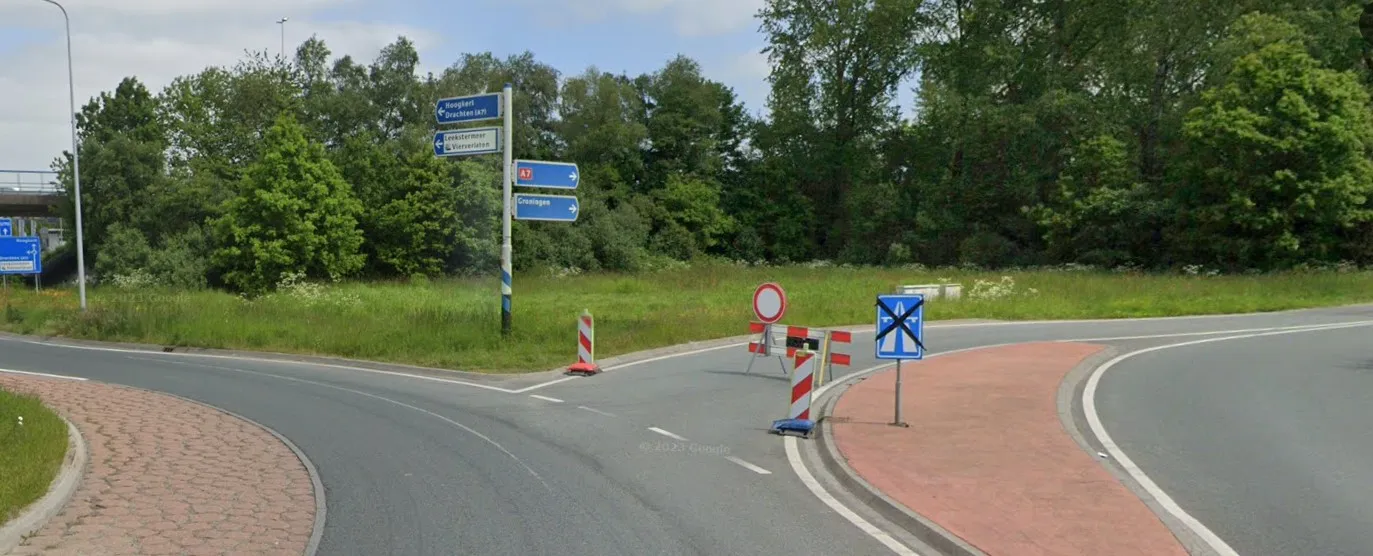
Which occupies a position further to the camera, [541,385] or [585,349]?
[585,349]

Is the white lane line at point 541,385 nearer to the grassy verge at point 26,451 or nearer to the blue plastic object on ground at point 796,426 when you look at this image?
the blue plastic object on ground at point 796,426

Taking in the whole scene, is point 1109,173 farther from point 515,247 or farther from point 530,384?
point 530,384

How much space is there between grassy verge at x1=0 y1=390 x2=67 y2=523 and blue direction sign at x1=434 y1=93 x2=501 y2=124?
9.74 m

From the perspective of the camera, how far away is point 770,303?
15773 mm

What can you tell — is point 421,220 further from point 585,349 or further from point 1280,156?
point 1280,156

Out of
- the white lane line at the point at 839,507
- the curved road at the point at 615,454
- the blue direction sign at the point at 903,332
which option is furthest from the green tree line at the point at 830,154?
the white lane line at the point at 839,507

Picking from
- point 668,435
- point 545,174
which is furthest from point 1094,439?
point 545,174

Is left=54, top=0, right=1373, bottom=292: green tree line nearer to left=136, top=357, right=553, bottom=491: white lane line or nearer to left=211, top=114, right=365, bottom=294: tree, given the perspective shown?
left=211, top=114, right=365, bottom=294: tree

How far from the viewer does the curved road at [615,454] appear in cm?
719

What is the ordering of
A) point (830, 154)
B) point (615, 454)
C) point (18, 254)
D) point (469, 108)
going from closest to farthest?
1. point (615, 454)
2. point (469, 108)
3. point (18, 254)
4. point (830, 154)

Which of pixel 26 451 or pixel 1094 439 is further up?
pixel 26 451

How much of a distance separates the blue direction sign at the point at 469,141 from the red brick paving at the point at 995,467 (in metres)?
9.06

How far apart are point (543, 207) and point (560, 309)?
40.3 ft

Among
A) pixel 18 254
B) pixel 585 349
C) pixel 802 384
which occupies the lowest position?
pixel 585 349
